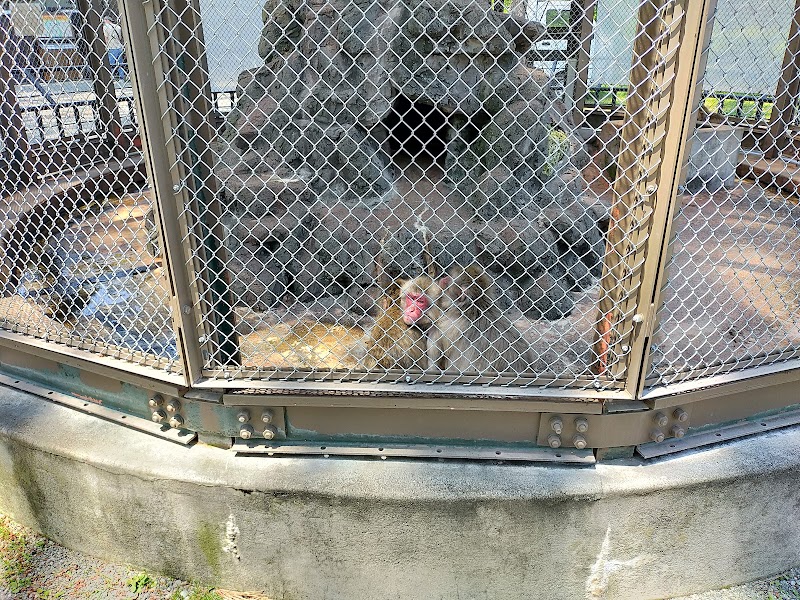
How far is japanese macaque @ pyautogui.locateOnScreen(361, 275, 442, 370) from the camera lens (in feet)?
8.88

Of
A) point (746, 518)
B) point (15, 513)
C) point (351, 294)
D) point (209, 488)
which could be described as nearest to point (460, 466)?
point (209, 488)

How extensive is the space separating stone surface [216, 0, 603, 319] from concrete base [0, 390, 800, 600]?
337 cm

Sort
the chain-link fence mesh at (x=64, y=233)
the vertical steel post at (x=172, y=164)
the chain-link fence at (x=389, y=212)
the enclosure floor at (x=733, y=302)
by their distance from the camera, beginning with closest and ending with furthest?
the vertical steel post at (x=172, y=164) → the chain-link fence at (x=389, y=212) → the chain-link fence mesh at (x=64, y=233) → the enclosure floor at (x=733, y=302)

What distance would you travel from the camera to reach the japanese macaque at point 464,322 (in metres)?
2.74

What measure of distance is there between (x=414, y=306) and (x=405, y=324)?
163mm

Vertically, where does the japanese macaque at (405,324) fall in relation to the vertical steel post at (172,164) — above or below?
below

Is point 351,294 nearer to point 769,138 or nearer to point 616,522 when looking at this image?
point 616,522

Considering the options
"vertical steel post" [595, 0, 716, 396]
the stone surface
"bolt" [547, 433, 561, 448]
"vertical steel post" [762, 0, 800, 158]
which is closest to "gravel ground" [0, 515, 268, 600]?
"bolt" [547, 433, 561, 448]

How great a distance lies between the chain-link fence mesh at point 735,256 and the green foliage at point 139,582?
2086 mm

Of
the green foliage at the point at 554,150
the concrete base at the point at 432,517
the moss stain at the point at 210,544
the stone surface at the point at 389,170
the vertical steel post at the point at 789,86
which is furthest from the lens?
the vertical steel post at the point at 789,86

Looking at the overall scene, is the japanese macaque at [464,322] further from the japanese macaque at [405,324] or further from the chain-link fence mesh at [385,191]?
the chain-link fence mesh at [385,191]

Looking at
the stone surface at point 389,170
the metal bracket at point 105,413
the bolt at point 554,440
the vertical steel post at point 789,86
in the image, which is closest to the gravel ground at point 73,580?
the metal bracket at point 105,413

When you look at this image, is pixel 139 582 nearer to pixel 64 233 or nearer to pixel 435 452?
pixel 435 452

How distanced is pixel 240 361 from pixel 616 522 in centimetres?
154
